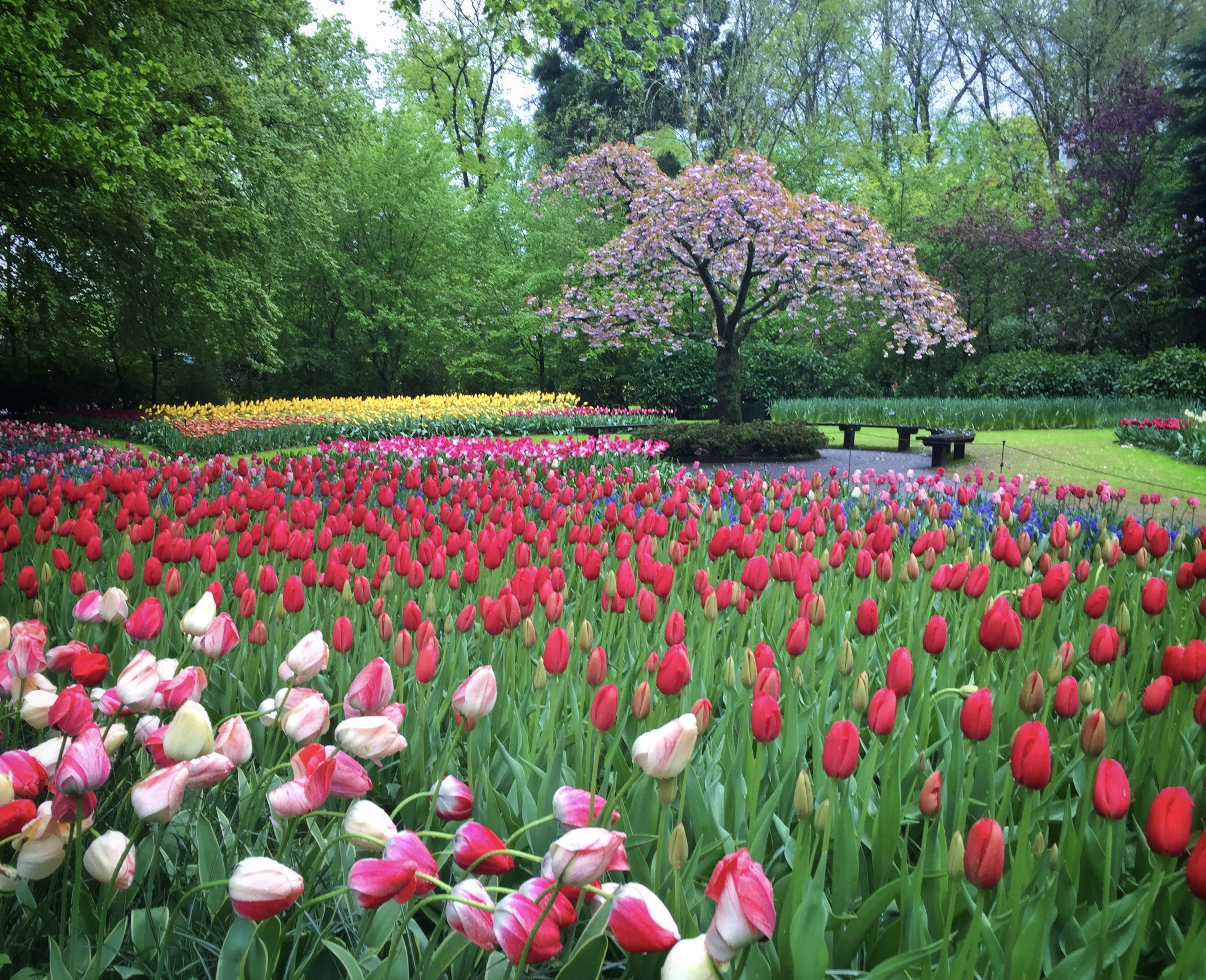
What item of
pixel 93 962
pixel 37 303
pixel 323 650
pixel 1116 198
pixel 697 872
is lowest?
pixel 697 872

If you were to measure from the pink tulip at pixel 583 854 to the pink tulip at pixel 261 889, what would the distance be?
0.28 m

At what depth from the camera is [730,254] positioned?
14.1 metres

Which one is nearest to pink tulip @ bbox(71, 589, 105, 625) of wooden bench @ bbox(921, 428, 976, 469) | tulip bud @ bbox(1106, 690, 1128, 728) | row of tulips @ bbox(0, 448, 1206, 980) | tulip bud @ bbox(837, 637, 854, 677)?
row of tulips @ bbox(0, 448, 1206, 980)

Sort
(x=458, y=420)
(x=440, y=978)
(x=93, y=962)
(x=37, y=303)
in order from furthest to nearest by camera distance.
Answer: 1. (x=458, y=420)
2. (x=37, y=303)
3. (x=440, y=978)
4. (x=93, y=962)

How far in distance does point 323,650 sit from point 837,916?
0.99m

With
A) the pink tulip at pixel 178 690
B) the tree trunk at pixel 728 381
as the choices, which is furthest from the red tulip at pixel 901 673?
the tree trunk at pixel 728 381

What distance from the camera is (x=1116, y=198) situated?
81.7 ft

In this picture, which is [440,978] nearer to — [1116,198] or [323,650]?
[323,650]

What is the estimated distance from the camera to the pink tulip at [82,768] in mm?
1096

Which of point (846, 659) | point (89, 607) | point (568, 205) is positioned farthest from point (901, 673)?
point (568, 205)

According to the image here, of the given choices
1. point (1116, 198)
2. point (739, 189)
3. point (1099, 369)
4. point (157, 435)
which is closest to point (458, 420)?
point (157, 435)

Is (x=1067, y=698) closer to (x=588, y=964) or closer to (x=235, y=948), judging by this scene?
(x=588, y=964)

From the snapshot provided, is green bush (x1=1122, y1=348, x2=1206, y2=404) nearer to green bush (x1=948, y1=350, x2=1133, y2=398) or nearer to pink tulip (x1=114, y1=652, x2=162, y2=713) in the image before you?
green bush (x1=948, y1=350, x2=1133, y2=398)

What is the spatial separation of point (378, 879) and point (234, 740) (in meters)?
0.45
